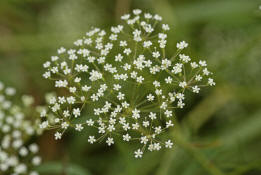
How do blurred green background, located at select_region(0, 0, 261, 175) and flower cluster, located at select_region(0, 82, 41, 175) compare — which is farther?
blurred green background, located at select_region(0, 0, 261, 175)

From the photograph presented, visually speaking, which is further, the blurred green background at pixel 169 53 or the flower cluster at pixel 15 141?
the blurred green background at pixel 169 53

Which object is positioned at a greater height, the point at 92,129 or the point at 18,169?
the point at 92,129

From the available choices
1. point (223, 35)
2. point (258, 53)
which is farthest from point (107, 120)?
point (223, 35)

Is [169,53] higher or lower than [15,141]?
higher

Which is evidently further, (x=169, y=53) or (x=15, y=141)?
(x=169, y=53)

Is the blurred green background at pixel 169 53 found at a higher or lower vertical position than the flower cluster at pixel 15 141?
higher

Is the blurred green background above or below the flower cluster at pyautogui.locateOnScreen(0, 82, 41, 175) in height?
above

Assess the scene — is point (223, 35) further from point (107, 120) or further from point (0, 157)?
point (0, 157)

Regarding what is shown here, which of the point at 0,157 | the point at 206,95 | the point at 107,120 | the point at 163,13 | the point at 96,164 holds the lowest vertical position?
the point at 107,120
